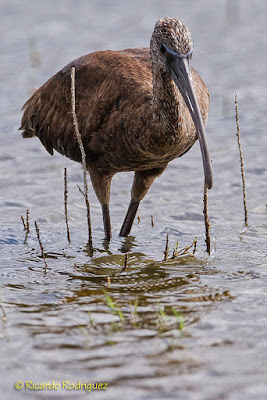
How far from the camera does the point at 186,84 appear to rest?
489 cm

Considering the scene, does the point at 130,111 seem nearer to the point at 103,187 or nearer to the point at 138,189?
the point at 103,187

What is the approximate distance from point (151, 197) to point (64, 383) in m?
4.31

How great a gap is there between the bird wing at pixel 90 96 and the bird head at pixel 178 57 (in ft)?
1.76

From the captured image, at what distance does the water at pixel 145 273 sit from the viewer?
357cm

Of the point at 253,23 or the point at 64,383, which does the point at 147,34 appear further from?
the point at 64,383

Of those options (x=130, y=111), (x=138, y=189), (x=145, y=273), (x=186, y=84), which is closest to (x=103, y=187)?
(x=138, y=189)

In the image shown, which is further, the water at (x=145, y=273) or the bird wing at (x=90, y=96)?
the bird wing at (x=90, y=96)

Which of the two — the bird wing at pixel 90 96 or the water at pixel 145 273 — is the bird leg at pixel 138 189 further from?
the bird wing at pixel 90 96

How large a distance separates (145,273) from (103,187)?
1219 millimetres

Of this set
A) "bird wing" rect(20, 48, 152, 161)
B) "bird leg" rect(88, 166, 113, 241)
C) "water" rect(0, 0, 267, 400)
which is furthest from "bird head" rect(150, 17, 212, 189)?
"bird leg" rect(88, 166, 113, 241)

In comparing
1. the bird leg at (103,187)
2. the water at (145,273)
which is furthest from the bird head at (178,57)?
the bird leg at (103,187)

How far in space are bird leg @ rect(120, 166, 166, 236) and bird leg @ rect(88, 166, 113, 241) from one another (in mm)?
178

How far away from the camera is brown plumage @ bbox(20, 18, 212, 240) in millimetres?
5012

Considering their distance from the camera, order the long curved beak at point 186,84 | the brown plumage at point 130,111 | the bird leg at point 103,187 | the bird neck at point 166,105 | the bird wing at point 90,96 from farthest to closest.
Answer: the bird leg at point 103,187 < the bird wing at point 90,96 < the bird neck at point 166,105 < the brown plumage at point 130,111 < the long curved beak at point 186,84
